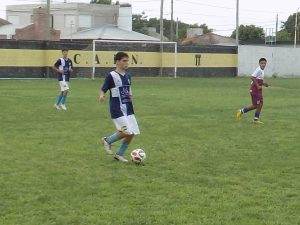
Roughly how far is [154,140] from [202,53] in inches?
1273

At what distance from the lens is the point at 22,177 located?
7914mm

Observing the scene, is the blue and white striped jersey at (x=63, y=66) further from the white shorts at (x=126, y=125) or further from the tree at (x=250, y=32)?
the tree at (x=250, y=32)

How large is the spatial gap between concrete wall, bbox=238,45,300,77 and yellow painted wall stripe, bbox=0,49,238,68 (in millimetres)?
856

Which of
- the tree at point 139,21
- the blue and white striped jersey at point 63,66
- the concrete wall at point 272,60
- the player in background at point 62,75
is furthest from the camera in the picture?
the tree at point 139,21

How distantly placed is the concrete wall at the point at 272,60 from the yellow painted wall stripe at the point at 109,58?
2.81 ft

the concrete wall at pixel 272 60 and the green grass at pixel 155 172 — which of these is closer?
the green grass at pixel 155 172

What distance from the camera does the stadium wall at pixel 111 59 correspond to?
34.7m

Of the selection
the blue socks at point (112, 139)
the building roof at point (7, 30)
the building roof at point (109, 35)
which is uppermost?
the building roof at point (7, 30)

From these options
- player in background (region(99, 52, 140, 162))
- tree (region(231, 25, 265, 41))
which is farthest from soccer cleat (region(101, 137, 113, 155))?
tree (region(231, 25, 265, 41))

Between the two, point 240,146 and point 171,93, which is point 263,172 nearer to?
point 240,146

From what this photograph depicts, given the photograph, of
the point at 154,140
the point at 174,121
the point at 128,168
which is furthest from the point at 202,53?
the point at 128,168

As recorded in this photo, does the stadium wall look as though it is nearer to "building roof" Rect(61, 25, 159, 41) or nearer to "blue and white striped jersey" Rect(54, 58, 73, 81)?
"building roof" Rect(61, 25, 159, 41)

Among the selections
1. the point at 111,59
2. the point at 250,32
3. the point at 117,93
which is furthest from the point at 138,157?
the point at 250,32

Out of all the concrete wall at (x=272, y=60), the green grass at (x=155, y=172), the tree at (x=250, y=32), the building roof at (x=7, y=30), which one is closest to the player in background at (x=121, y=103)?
the green grass at (x=155, y=172)
